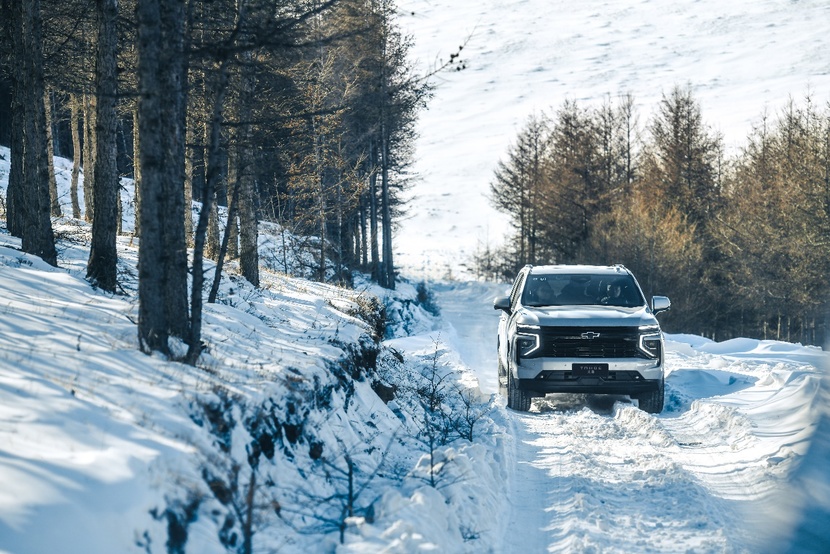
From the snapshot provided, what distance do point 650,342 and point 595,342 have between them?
2.45 ft

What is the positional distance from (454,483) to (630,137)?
145ft

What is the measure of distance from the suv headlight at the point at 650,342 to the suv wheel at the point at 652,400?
0.42 m

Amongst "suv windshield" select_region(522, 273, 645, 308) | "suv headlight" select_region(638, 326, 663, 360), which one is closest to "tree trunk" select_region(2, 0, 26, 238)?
"suv windshield" select_region(522, 273, 645, 308)

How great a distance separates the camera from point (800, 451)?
706 centimetres

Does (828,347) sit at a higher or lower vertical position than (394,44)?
lower

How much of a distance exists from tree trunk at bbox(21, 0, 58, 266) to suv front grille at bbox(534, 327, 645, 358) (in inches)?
304

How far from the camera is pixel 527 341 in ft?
34.8

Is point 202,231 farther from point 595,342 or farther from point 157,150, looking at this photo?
point 595,342

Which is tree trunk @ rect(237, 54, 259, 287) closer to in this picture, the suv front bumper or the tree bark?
the suv front bumper

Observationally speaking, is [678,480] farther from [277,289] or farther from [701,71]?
[701,71]

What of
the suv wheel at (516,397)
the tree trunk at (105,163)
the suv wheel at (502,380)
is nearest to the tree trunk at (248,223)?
the tree trunk at (105,163)

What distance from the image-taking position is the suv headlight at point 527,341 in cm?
1054

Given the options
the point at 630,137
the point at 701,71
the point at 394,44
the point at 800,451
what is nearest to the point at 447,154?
the point at 701,71

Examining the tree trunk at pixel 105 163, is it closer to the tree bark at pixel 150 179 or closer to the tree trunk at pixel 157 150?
the tree trunk at pixel 157 150
